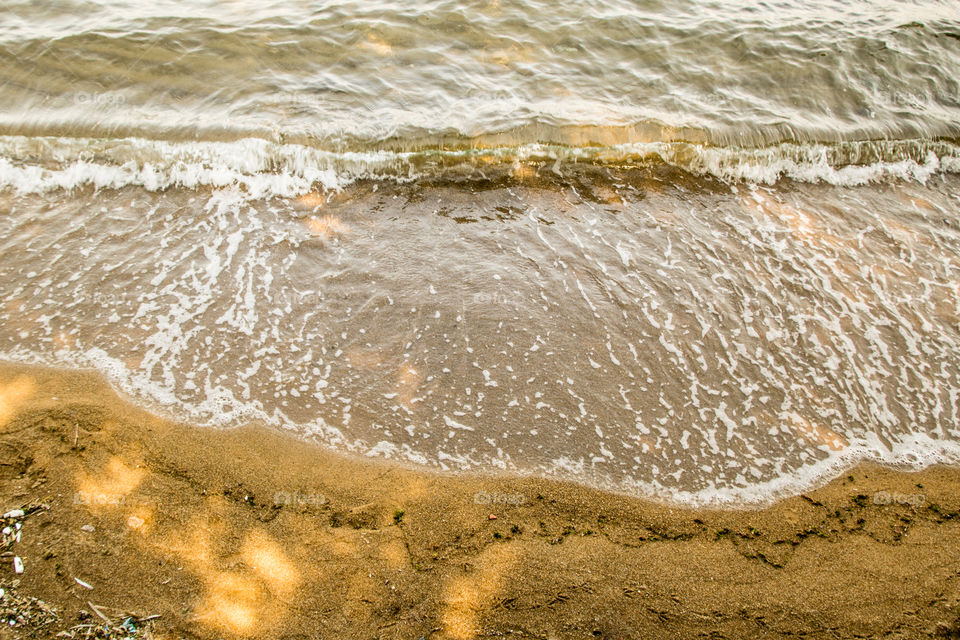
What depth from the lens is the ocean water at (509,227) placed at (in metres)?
3.73

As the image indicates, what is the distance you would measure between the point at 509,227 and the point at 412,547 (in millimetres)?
3155

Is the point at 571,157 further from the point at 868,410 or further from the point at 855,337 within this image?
the point at 868,410

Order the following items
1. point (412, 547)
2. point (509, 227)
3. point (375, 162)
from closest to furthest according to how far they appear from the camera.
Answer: point (412, 547), point (509, 227), point (375, 162)

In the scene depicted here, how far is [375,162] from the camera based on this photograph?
5.83 m

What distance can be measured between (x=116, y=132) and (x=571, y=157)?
4.95m

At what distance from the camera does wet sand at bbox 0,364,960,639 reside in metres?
2.69

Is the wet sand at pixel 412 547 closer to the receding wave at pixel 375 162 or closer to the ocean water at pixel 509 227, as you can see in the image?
the ocean water at pixel 509 227

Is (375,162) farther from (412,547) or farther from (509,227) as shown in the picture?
(412,547)

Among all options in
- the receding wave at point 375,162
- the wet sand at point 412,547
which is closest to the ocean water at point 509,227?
the receding wave at point 375,162

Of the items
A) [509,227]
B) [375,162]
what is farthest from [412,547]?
[375,162]

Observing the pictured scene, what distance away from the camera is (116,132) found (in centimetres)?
607

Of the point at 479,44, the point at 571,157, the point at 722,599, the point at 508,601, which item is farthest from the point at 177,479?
the point at 479,44

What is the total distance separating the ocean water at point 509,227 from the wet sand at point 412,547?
21 centimetres

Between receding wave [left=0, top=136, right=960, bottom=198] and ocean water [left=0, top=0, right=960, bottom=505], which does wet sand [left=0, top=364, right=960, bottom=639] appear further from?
receding wave [left=0, top=136, right=960, bottom=198]
